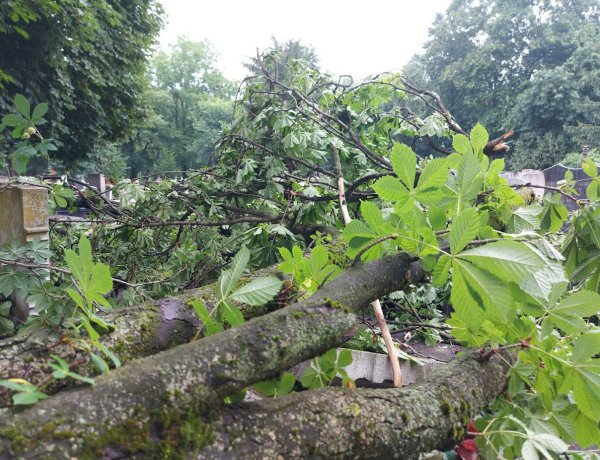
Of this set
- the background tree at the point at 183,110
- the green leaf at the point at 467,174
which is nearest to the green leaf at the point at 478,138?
the green leaf at the point at 467,174

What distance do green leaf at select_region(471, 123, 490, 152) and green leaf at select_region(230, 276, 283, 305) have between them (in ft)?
2.64

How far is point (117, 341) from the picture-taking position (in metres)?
0.94

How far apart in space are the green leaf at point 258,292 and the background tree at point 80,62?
29.3 ft

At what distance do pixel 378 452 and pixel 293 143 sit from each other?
2.48 metres

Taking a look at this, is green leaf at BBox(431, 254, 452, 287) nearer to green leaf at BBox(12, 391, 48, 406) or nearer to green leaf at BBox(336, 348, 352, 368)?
green leaf at BBox(336, 348, 352, 368)

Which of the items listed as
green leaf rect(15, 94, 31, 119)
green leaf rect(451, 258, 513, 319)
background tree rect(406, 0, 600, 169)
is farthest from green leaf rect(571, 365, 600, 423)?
background tree rect(406, 0, 600, 169)

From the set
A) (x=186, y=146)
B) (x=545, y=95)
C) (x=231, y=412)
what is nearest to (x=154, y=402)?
(x=231, y=412)

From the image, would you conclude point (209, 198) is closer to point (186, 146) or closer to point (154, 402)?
point (154, 402)

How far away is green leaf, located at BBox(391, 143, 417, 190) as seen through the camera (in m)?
1.00

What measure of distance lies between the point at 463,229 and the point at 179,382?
568 mm

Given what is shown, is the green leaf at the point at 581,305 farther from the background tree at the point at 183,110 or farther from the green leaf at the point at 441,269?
the background tree at the point at 183,110

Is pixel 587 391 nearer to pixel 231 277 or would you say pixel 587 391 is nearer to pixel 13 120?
pixel 231 277

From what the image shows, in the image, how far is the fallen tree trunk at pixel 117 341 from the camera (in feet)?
2.47

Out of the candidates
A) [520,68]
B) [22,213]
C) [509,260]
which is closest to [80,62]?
[22,213]
